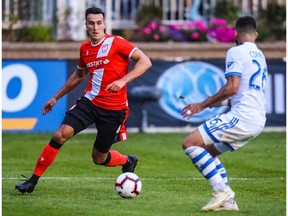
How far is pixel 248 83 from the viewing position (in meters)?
10.8

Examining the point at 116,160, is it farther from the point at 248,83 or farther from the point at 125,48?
the point at 248,83

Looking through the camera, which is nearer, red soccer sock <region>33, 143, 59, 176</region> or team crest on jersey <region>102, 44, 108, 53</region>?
red soccer sock <region>33, 143, 59, 176</region>

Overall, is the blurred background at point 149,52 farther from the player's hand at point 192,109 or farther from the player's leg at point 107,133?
the player's hand at point 192,109

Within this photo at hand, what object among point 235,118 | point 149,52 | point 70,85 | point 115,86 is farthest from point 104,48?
point 149,52

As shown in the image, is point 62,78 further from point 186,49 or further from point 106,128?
point 106,128

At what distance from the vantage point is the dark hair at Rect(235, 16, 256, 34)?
1082cm

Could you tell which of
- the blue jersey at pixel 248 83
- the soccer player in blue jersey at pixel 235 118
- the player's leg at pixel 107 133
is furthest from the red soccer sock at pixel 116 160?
the blue jersey at pixel 248 83

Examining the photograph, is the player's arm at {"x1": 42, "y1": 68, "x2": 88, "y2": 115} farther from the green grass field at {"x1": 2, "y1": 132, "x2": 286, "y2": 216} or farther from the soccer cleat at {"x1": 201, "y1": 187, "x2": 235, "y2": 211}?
the soccer cleat at {"x1": 201, "y1": 187, "x2": 235, "y2": 211}

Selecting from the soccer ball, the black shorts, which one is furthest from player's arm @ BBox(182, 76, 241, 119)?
the black shorts

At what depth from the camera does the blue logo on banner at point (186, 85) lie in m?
21.8

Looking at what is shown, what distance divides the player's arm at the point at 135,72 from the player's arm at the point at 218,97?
41.7 inches

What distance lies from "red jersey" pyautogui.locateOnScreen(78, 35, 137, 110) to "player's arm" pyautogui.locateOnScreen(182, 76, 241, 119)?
1969 mm

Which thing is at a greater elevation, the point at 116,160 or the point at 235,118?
the point at 235,118

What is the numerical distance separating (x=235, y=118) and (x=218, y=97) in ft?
1.11
